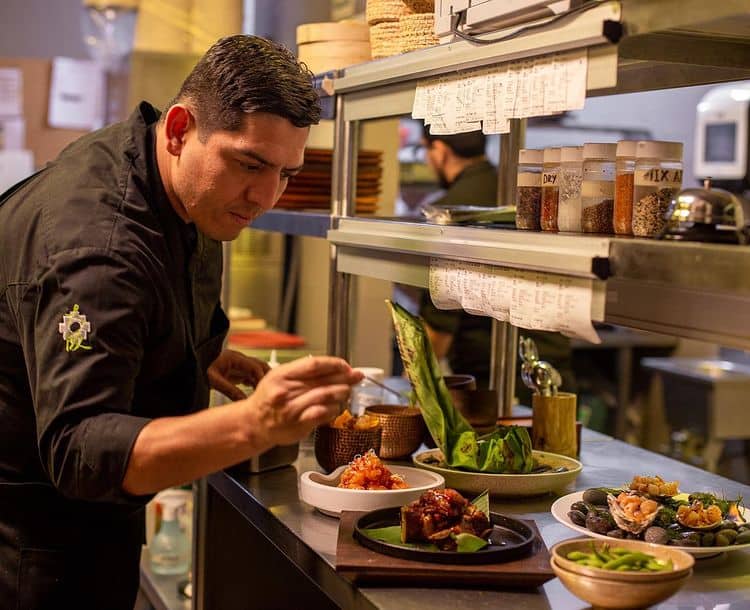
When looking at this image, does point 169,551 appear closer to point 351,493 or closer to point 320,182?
→ point 320,182

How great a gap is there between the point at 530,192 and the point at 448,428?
0.53 metres

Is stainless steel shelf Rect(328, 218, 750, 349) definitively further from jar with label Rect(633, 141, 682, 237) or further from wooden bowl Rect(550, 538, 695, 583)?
wooden bowl Rect(550, 538, 695, 583)

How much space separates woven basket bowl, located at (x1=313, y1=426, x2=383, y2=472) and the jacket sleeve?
25.1 inches

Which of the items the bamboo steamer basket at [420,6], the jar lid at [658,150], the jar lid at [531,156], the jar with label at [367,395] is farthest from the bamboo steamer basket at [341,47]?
the jar lid at [658,150]

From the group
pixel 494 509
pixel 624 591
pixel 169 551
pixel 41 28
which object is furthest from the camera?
pixel 41 28

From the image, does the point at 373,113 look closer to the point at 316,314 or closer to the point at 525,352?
the point at 525,352

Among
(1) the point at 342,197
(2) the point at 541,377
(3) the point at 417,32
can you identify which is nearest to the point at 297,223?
(1) the point at 342,197

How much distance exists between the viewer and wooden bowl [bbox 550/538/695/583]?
152cm

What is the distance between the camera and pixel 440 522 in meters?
1.83

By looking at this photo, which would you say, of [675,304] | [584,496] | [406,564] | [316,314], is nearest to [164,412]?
[406,564]

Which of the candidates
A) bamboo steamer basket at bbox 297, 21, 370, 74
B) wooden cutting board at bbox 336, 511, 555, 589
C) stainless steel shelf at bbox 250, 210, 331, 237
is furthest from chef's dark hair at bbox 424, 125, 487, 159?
wooden cutting board at bbox 336, 511, 555, 589

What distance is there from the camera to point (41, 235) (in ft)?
6.10

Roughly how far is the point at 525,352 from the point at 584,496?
64 centimetres

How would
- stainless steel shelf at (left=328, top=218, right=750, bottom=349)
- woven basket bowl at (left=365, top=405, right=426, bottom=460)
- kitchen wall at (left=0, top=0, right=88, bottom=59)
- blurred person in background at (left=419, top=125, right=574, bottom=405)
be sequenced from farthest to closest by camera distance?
kitchen wall at (left=0, top=0, right=88, bottom=59)
blurred person in background at (left=419, top=125, right=574, bottom=405)
woven basket bowl at (left=365, top=405, right=426, bottom=460)
stainless steel shelf at (left=328, top=218, right=750, bottom=349)
